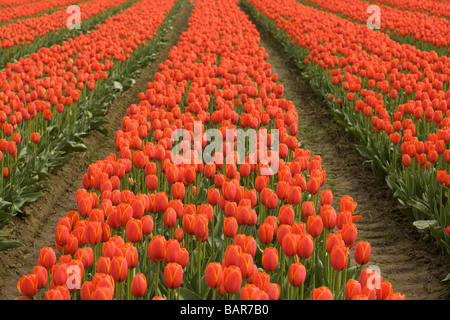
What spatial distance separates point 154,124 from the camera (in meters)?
6.47

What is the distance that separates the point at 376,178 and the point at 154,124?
10.9 feet

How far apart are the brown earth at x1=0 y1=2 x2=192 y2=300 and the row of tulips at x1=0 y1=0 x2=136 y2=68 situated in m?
4.97

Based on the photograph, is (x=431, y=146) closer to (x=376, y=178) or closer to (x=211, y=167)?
(x=376, y=178)

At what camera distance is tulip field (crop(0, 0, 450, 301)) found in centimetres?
317

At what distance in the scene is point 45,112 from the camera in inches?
295

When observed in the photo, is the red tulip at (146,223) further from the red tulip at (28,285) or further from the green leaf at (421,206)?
the green leaf at (421,206)

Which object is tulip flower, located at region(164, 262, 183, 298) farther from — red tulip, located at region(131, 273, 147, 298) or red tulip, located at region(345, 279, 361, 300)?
red tulip, located at region(345, 279, 361, 300)

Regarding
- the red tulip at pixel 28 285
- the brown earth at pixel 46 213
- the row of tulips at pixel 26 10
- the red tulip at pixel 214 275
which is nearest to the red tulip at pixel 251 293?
the red tulip at pixel 214 275

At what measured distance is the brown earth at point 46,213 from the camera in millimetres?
Answer: 5529

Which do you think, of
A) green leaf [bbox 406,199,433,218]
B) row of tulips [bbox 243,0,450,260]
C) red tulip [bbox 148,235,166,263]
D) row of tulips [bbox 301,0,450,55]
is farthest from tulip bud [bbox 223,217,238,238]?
row of tulips [bbox 301,0,450,55]

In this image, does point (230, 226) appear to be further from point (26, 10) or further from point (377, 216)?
point (26, 10)

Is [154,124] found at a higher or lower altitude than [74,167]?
higher

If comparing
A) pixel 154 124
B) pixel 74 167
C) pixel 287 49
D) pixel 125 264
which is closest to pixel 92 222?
pixel 125 264

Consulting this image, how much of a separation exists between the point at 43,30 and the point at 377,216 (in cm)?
1392
